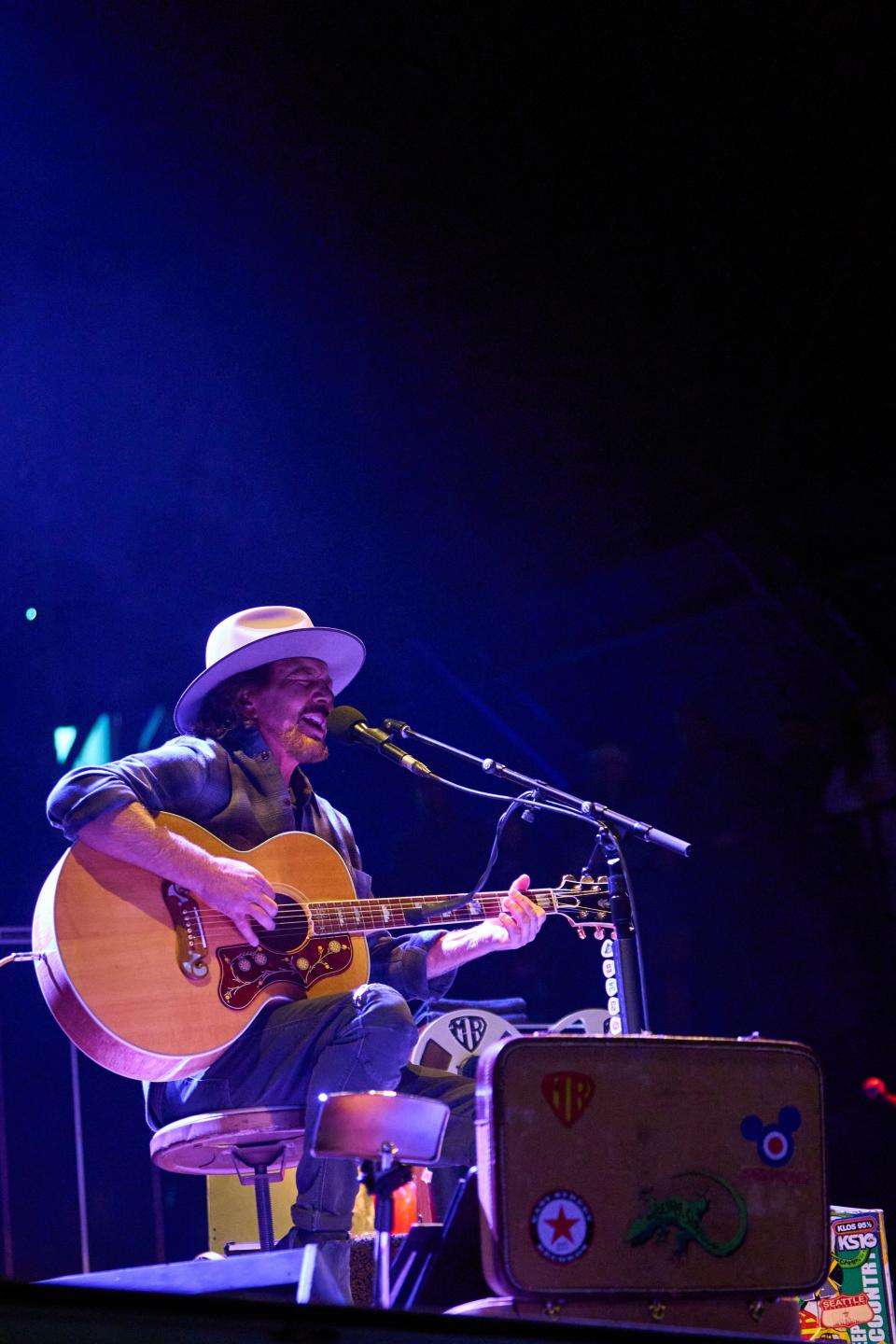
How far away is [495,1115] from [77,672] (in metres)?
4.32

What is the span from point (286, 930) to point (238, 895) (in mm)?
226

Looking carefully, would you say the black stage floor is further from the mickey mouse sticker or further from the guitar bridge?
the guitar bridge

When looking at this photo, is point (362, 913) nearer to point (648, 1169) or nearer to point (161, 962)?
point (161, 962)

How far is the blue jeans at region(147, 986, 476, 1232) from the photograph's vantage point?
10.3 ft

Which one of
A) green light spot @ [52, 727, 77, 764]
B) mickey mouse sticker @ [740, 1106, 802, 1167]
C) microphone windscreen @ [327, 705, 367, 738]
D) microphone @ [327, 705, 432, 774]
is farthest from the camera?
green light spot @ [52, 727, 77, 764]

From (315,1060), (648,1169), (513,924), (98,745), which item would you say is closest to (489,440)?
(98,745)

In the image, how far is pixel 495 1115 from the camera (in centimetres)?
192

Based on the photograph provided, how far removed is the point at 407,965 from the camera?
12.3 feet

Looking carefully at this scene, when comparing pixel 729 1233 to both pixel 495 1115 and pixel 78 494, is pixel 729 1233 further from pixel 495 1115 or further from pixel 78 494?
pixel 78 494

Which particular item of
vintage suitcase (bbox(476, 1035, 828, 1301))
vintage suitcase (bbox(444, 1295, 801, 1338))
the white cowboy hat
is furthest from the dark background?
vintage suitcase (bbox(444, 1295, 801, 1338))

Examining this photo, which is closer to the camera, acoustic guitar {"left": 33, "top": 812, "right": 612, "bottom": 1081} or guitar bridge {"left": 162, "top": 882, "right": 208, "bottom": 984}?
acoustic guitar {"left": 33, "top": 812, "right": 612, "bottom": 1081}

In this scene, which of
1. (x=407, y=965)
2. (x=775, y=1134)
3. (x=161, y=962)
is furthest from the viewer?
(x=407, y=965)

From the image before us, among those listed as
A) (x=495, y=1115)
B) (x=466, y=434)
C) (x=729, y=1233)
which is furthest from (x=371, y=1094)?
(x=466, y=434)

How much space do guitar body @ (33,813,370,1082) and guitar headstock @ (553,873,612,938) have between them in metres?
0.71
